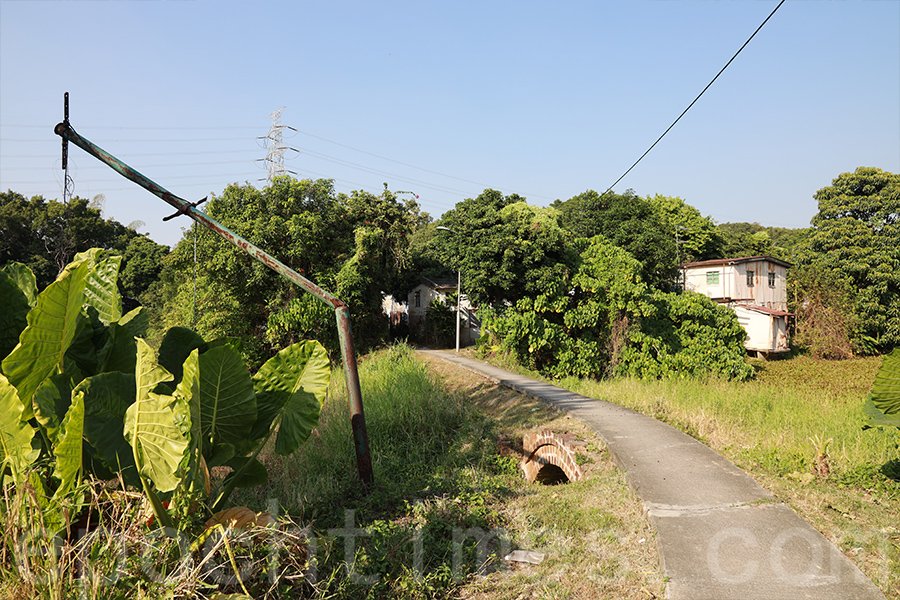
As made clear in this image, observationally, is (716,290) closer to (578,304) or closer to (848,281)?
(848,281)

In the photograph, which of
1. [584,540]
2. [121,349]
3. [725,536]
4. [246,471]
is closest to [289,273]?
[121,349]

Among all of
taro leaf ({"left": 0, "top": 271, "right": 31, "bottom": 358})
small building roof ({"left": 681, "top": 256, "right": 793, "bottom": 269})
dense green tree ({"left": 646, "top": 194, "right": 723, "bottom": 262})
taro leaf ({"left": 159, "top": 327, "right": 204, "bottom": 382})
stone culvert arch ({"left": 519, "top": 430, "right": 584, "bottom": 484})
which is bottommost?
stone culvert arch ({"left": 519, "top": 430, "right": 584, "bottom": 484})

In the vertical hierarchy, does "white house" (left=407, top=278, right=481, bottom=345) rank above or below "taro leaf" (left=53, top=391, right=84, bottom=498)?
above

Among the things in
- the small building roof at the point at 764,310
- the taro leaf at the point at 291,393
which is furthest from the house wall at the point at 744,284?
the taro leaf at the point at 291,393

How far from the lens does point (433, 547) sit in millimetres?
3986

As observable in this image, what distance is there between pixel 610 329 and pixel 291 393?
15.9m

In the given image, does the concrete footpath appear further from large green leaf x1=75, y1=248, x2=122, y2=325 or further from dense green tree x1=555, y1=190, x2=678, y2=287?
dense green tree x1=555, y1=190, x2=678, y2=287

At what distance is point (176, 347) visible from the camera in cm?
373

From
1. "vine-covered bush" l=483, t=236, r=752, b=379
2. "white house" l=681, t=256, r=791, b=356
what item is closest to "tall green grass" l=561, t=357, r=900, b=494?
"vine-covered bush" l=483, t=236, r=752, b=379

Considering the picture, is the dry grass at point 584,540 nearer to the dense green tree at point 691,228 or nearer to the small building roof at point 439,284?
the small building roof at point 439,284

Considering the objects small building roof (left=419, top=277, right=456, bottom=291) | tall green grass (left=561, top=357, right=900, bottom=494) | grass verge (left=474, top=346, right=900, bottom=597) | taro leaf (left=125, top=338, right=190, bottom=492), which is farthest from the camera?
small building roof (left=419, top=277, right=456, bottom=291)

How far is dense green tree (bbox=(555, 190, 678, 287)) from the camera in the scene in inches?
957

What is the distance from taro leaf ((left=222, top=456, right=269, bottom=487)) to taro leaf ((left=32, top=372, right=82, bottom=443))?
3.14 feet

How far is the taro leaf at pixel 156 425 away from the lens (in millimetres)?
2469
